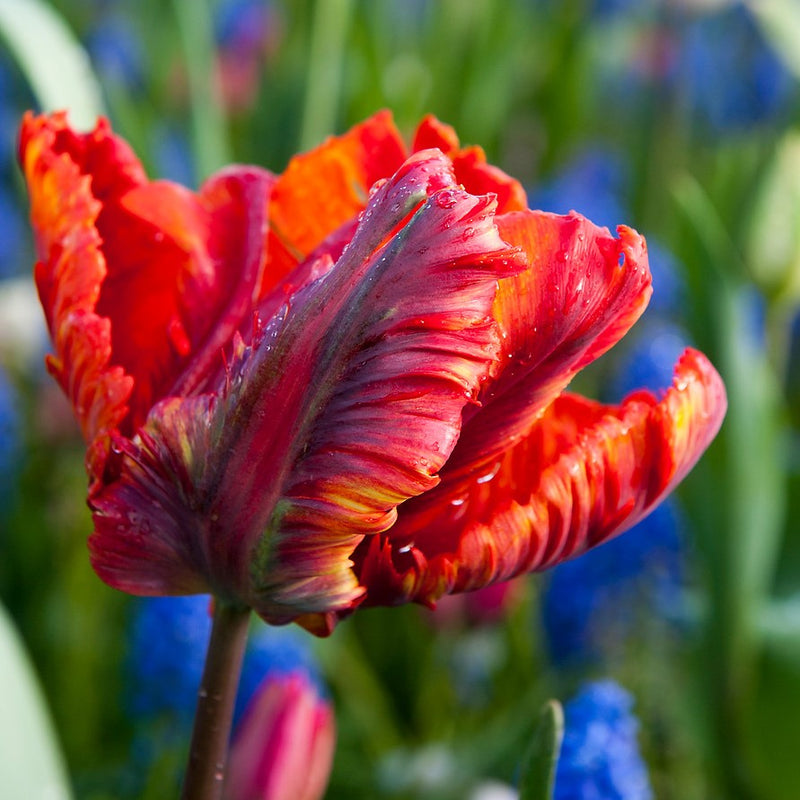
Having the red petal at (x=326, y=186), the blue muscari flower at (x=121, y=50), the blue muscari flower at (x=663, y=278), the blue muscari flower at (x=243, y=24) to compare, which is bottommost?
the red petal at (x=326, y=186)

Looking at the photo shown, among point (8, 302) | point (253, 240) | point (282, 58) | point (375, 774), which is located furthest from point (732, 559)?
point (282, 58)

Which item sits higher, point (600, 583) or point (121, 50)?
point (121, 50)

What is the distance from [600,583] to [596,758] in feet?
0.95

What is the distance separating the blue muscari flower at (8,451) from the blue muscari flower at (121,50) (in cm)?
44

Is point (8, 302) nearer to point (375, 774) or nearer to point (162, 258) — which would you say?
point (375, 774)

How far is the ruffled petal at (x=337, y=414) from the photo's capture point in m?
0.19

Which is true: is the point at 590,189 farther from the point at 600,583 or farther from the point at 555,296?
the point at 555,296

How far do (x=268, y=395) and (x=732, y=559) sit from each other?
0.31m

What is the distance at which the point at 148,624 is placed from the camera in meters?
0.49

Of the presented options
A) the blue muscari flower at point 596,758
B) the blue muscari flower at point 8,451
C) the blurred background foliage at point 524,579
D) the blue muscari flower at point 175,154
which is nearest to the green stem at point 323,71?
the blurred background foliage at point 524,579

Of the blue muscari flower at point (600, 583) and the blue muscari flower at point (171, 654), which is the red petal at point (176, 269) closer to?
the blue muscari flower at point (171, 654)

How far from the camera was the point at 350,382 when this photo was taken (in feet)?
0.65

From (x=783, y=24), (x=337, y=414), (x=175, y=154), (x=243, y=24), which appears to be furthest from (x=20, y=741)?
(x=243, y=24)

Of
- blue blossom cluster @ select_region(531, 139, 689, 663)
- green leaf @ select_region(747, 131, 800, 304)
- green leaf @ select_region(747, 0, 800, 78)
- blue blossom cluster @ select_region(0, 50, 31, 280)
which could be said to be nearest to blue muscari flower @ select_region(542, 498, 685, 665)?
blue blossom cluster @ select_region(531, 139, 689, 663)
